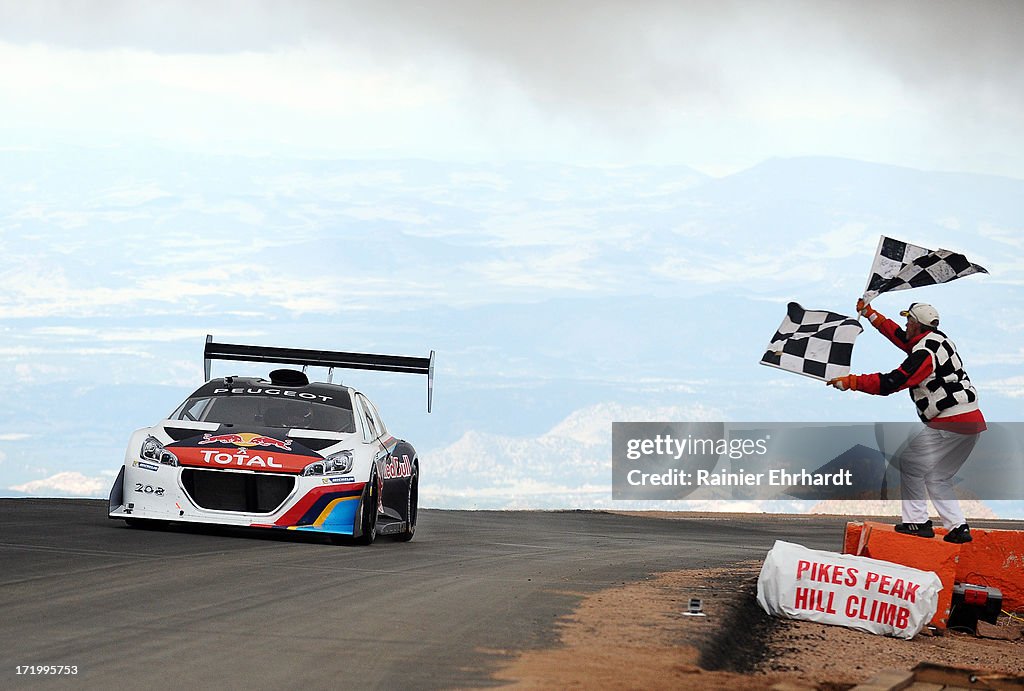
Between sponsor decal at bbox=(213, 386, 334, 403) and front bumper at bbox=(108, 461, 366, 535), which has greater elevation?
sponsor decal at bbox=(213, 386, 334, 403)

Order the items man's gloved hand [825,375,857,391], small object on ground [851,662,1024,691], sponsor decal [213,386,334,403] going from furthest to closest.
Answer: sponsor decal [213,386,334,403]
man's gloved hand [825,375,857,391]
small object on ground [851,662,1024,691]

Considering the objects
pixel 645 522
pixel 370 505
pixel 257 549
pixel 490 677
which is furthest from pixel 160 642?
pixel 645 522

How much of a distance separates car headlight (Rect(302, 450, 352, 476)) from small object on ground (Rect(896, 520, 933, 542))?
4750 mm

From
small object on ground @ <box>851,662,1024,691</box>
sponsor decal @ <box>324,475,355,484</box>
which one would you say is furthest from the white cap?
sponsor decal @ <box>324,475,355,484</box>

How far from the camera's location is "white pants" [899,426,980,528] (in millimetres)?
10211

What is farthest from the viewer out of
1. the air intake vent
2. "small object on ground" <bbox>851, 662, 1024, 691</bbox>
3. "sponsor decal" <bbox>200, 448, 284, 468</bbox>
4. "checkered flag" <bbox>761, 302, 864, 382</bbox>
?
the air intake vent

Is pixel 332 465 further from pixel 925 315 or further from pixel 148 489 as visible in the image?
pixel 925 315

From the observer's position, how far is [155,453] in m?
12.1

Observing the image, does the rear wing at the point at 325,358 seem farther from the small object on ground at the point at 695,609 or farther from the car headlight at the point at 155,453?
the small object on ground at the point at 695,609

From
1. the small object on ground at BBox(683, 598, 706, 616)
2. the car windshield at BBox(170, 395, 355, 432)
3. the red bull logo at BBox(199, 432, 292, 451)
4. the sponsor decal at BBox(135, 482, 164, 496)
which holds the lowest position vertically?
the small object on ground at BBox(683, 598, 706, 616)

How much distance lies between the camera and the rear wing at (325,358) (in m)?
14.1

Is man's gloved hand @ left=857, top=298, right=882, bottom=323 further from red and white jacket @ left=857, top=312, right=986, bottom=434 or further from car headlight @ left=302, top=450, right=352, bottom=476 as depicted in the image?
car headlight @ left=302, top=450, right=352, bottom=476

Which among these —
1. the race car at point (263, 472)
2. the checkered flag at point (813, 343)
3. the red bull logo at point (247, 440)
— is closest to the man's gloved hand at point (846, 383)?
the checkered flag at point (813, 343)

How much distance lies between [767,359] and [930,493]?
187cm
